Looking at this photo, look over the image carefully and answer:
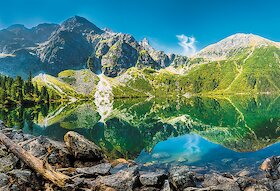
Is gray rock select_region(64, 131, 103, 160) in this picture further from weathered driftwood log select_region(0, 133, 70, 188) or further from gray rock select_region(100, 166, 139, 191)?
gray rock select_region(100, 166, 139, 191)

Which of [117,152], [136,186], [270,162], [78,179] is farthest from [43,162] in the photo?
[117,152]

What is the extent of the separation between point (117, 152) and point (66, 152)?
2457 cm

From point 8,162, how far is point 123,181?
1010 centimetres

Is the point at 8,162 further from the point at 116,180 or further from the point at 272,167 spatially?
the point at 272,167

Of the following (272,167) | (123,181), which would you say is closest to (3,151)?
(123,181)

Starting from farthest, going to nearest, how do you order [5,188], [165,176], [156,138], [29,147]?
[156,138] → [29,147] → [165,176] → [5,188]

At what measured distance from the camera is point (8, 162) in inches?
982

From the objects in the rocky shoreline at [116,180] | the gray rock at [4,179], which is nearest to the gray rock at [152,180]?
the rocky shoreline at [116,180]

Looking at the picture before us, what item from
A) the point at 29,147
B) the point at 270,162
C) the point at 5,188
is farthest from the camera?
the point at 270,162

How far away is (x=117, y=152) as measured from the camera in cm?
5353

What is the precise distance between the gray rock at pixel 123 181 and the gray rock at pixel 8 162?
7.63m

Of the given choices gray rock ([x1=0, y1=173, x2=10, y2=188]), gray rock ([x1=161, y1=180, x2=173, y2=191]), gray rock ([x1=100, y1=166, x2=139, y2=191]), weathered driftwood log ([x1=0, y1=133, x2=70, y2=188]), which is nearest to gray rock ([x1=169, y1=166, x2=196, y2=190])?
gray rock ([x1=161, y1=180, x2=173, y2=191])

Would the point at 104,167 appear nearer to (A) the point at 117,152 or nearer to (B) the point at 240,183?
(B) the point at 240,183

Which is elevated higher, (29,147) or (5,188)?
(29,147)
